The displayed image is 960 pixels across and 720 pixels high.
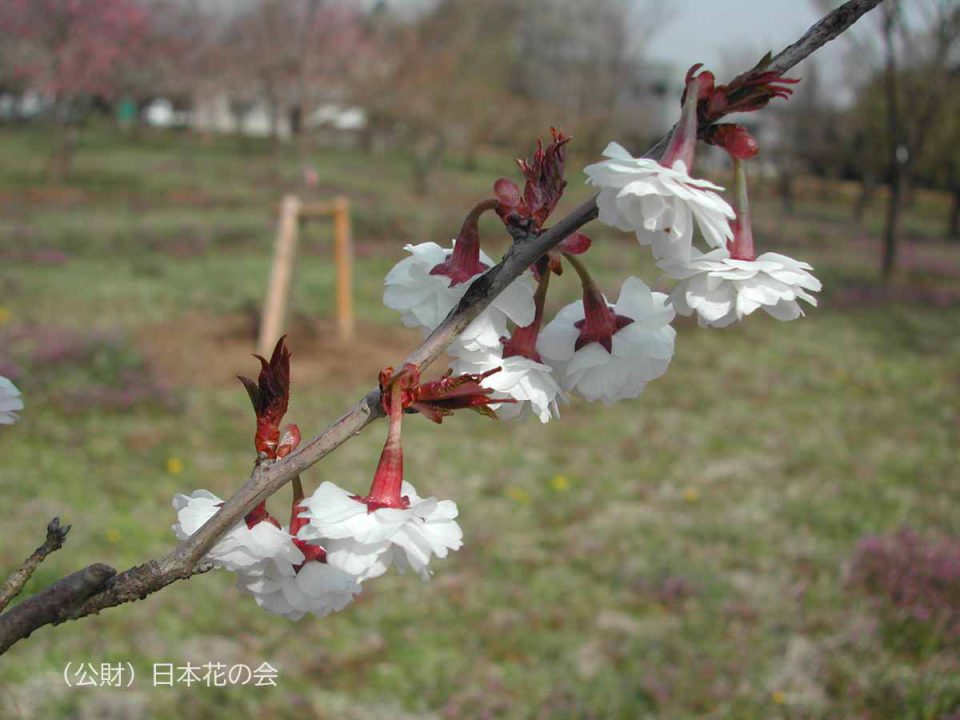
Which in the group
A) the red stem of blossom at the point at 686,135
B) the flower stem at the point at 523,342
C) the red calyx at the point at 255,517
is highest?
the red stem of blossom at the point at 686,135

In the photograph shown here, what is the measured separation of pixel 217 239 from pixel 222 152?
19.1 meters

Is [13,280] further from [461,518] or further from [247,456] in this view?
[461,518]

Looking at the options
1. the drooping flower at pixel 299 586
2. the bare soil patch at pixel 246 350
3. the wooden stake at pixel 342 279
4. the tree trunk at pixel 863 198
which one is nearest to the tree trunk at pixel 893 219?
the bare soil patch at pixel 246 350

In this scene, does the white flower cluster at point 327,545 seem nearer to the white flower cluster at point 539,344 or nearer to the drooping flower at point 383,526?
the drooping flower at point 383,526

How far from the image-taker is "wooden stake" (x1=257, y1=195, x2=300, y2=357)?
21.5 feet

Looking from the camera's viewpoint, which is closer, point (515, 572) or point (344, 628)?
point (344, 628)

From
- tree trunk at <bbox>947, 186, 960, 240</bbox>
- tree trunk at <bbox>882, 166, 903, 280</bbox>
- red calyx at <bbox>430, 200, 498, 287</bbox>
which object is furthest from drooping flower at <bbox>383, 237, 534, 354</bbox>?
tree trunk at <bbox>947, 186, 960, 240</bbox>

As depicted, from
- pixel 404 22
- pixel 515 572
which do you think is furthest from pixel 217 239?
pixel 404 22

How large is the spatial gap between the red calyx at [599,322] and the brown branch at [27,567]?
50 cm

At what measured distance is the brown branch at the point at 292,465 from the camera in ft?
2.16

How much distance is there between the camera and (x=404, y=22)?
26719 mm

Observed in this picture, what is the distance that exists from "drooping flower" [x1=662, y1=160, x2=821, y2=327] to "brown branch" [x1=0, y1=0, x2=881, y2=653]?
88 mm

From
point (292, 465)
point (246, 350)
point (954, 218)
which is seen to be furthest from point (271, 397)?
point (954, 218)

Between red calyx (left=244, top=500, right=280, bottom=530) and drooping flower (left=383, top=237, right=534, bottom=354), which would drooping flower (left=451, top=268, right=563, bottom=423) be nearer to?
drooping flower (left=383, top=237, right=534, bottom=354)
